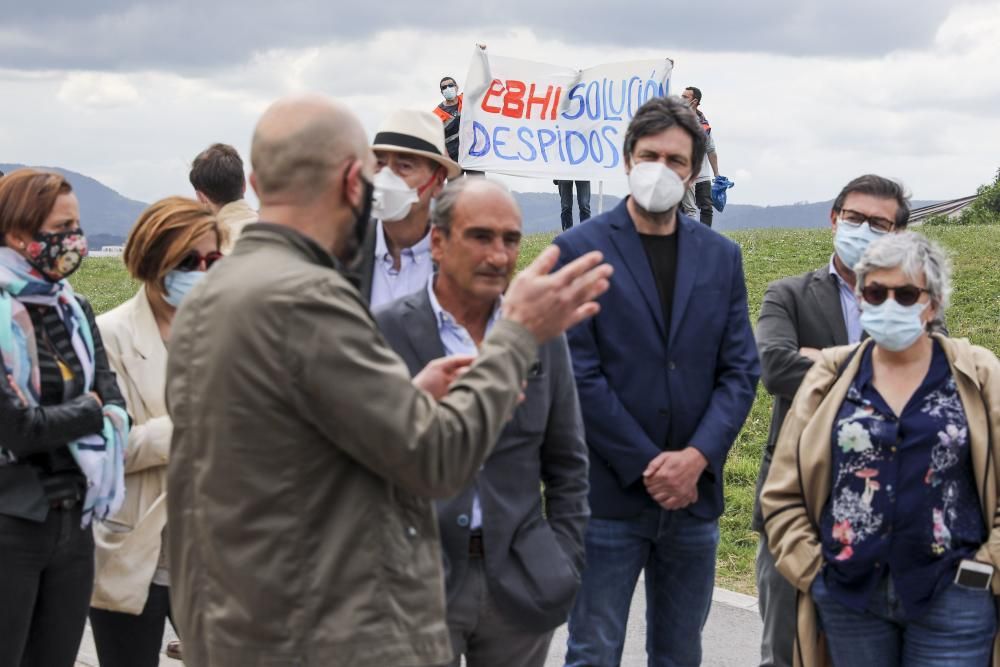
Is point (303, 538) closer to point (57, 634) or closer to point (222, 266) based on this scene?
point (222, 266)

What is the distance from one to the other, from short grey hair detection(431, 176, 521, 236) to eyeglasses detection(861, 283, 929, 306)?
4.31 feet

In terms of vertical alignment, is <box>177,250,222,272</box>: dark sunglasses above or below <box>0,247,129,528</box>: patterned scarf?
above

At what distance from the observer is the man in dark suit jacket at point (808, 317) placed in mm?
4859

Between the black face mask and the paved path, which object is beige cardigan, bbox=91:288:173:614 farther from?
the black face mask

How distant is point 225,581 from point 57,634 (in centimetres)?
197

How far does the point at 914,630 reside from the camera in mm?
3891

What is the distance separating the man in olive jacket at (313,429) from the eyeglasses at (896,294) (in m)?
1.76

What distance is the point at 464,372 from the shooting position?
255cm

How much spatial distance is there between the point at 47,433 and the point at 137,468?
55 cm

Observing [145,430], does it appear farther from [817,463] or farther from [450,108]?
[450,108]

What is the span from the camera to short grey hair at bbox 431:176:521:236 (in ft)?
11.5

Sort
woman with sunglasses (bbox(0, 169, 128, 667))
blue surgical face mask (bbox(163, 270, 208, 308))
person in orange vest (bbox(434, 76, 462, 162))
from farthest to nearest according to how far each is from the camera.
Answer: person in orange vest (bbox(434, 76, 462, 162)) → blue surgical face mask (bbox(163, 270, 208, 308)) → woman with sunglasses (bbox(0, 169, 128, 667))

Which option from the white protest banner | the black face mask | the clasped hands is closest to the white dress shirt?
the clasped hands

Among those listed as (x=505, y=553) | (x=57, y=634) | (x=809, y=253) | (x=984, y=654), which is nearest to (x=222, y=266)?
(x=505, y=553)
